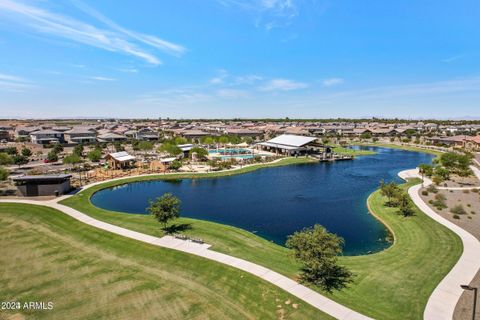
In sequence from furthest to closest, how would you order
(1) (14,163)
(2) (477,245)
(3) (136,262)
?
(1) (14,163), (2) (477,245), (3) (136,262)

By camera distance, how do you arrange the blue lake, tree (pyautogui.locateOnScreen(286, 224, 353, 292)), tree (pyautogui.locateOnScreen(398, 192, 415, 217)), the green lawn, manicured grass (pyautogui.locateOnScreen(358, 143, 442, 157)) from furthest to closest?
1. manicured grass (pyautogui.locateOnScreen(358, 143, 442, 157))
2. tree (pyautogui.locateOnScreen(398, 192, 415, 217))
3. the blue lake
4. tree (pyautogui.locateOnScreen(286, 224, 353, 292))
5. the green lawn

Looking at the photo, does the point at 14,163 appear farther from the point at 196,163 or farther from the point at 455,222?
the point at 455,222

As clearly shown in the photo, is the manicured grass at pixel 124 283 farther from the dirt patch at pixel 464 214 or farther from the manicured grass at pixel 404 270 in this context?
the dirt patch at pixel 464 214

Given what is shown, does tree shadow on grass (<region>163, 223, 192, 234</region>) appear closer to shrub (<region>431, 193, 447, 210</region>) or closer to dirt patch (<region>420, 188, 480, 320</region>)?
dirt patch (<region>420, 188, 480, 320</region>)

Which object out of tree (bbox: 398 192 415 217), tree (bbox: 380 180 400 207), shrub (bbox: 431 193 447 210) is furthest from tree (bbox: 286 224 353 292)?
shrub (bbox: 431 193 447 210)

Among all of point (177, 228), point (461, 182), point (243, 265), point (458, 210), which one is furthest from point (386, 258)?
point (461, 182)

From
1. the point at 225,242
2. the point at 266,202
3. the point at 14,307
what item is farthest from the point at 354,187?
the point at 14,307
